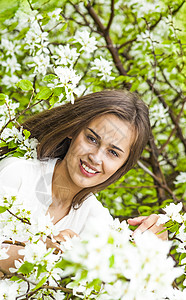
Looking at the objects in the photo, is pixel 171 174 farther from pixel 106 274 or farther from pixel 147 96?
pixel 106 274

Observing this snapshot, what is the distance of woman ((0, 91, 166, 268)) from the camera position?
1355 millimetres

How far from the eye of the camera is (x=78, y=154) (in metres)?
1.38

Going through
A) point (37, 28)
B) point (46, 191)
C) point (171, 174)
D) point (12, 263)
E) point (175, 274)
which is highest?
point (37, 28)

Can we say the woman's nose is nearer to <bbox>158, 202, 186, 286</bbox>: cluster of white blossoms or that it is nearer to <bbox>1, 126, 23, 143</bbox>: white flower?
<bbox>1, 126, 23, 143</bbox>: white flower

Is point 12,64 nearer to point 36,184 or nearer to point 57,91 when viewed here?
point 36,184

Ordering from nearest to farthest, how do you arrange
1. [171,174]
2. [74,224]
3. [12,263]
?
[12,263], [74,224], [171,174]

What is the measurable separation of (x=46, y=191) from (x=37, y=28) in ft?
2.44

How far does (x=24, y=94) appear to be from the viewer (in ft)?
7.45

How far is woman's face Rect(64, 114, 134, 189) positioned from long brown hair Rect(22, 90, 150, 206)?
0.04 meters

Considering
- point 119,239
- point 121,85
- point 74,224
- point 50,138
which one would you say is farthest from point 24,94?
point 119,239

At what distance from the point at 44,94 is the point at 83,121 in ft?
1.22

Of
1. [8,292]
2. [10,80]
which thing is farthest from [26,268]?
[10,80]

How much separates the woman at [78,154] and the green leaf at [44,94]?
0.97ft

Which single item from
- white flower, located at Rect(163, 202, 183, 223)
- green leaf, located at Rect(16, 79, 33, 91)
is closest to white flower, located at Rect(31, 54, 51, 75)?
green leaf, located at Rect(16, 79, 33, 91)
